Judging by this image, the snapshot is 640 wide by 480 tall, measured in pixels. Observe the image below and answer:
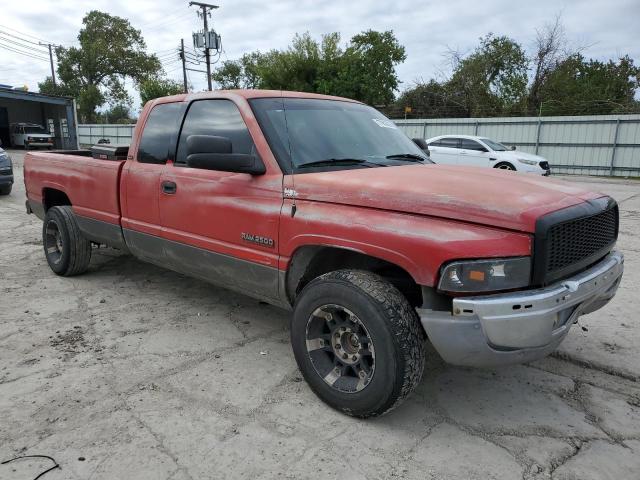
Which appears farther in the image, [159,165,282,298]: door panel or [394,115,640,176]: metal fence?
[394,115,640,176]: metal fence

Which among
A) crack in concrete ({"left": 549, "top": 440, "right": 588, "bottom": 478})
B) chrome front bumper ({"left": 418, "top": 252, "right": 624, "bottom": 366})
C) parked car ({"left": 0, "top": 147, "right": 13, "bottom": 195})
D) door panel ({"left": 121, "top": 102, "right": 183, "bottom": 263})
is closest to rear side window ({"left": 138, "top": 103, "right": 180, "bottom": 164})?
door panel ({"left": 121, "top": 102, "right": 183, "bottom": 263})

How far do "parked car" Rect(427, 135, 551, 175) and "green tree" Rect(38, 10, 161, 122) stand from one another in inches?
1948

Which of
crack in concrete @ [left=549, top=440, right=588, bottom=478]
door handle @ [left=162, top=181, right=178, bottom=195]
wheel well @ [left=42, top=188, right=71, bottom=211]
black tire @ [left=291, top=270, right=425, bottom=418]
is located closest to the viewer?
crack in concrete @ [left=549, top=440, right=588, bottom=478]

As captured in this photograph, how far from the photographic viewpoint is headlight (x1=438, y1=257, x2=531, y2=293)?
2.31m

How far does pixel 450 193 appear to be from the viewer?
Answer: 2514 mm

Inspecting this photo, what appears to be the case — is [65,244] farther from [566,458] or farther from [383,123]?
[566,458]

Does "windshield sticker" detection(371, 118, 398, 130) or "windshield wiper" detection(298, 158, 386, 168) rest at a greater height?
"windshield sticker" detection(371, 118, 398, 130)

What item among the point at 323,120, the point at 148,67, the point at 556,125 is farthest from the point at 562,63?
the point at 148,67

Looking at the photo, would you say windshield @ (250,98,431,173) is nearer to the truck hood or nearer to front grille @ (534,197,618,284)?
the truck hood

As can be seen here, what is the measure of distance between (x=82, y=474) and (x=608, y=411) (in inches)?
114

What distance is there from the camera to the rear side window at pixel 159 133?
160 inches

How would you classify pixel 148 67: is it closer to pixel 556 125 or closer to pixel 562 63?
pixel 562 63

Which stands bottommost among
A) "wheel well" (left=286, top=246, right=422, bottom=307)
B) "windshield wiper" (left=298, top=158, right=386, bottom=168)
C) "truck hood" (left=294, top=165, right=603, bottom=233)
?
"wheel well" (left=286, top=246, right=422, bottom=307)

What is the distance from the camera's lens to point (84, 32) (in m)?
60.0
